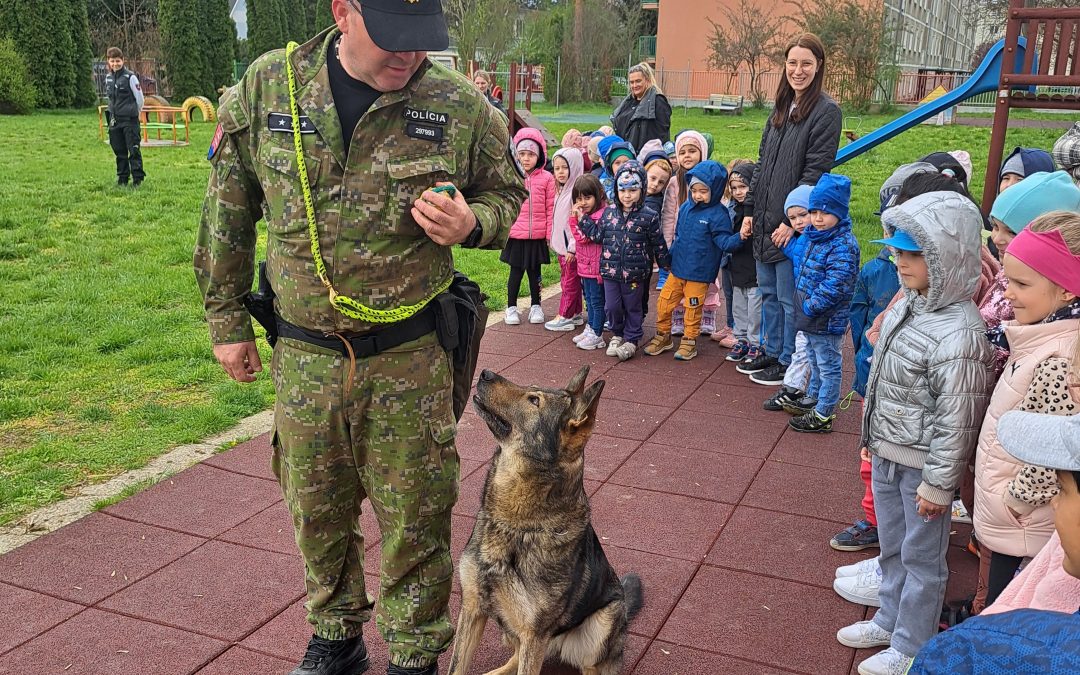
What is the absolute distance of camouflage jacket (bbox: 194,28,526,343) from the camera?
3.01m

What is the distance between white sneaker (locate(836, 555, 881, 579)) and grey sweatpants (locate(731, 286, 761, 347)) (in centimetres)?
343

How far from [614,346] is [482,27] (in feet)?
99.6

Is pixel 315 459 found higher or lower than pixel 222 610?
higher

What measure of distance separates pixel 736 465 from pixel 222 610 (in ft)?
10.3

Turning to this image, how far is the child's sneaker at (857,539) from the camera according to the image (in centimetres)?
466

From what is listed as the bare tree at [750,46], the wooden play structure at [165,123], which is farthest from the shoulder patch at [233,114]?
A: the bare tree at [750,46]

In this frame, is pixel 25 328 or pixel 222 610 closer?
pixel 222 610

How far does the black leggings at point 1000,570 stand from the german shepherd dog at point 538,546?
1.38 meters

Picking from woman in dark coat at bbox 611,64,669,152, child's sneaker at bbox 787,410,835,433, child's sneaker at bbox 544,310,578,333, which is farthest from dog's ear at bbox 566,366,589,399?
woman in dark coat at bbox 611,64,669,152

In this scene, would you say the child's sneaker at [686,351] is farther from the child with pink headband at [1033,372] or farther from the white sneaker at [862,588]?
the child with pink headband at [1033,372]

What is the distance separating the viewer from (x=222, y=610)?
4000 millimetres

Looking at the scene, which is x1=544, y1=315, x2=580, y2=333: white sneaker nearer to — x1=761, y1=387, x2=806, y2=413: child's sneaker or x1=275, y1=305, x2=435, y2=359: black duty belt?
x1=761, y1=387, x2=806, y2=413: child's sneaker

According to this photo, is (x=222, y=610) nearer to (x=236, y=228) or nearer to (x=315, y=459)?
(x=315, y=459)

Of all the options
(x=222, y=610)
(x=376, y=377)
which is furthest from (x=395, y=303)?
(x=222, y=610)
